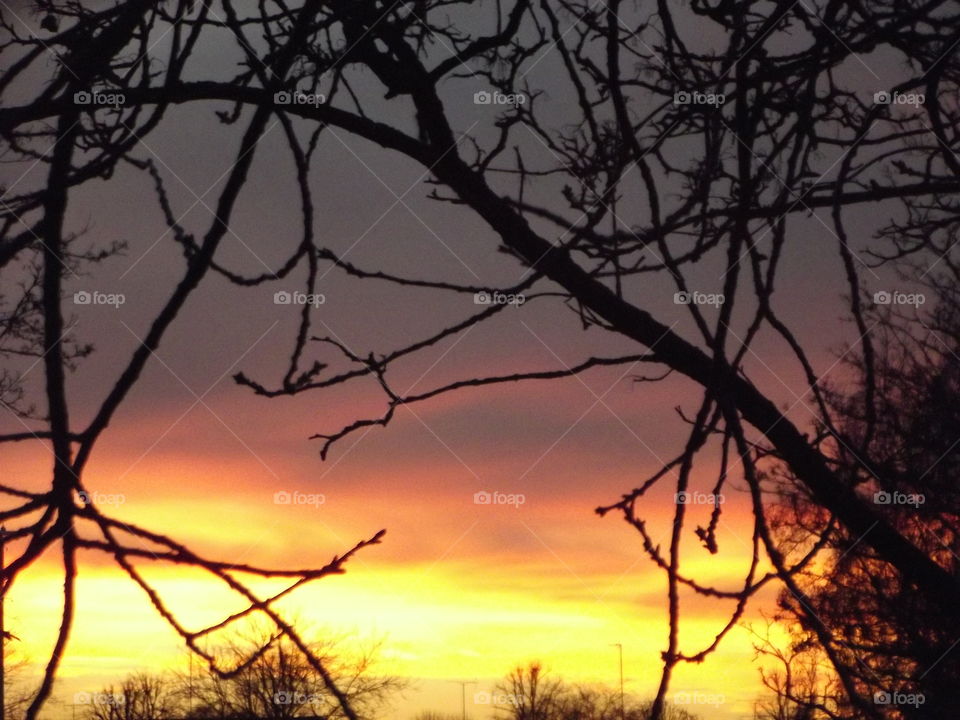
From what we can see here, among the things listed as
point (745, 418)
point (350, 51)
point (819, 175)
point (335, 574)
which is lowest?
point (335, 574)

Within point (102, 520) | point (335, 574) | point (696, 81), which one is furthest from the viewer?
point (696, 81)

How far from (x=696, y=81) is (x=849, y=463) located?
0.74 m

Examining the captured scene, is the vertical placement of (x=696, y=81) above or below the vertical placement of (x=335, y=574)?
above

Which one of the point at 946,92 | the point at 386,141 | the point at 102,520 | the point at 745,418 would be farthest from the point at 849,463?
the point at 102,520

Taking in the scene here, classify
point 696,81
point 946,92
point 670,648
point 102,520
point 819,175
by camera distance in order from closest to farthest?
point 670,648, point 102,520, point 819,175, point 696,81, point 946,92

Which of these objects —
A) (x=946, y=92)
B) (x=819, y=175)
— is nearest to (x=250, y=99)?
(x=819, y=175)

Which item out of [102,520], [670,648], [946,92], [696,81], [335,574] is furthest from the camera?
[946,92]

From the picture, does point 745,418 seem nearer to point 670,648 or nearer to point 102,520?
point 670,648

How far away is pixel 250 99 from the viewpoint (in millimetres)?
1978

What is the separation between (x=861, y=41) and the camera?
197 cm

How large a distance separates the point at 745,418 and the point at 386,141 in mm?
781

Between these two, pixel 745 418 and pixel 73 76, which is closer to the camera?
pixel 745 418

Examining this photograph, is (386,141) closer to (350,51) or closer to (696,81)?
(350,51)

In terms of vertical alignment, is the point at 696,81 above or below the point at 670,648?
above
